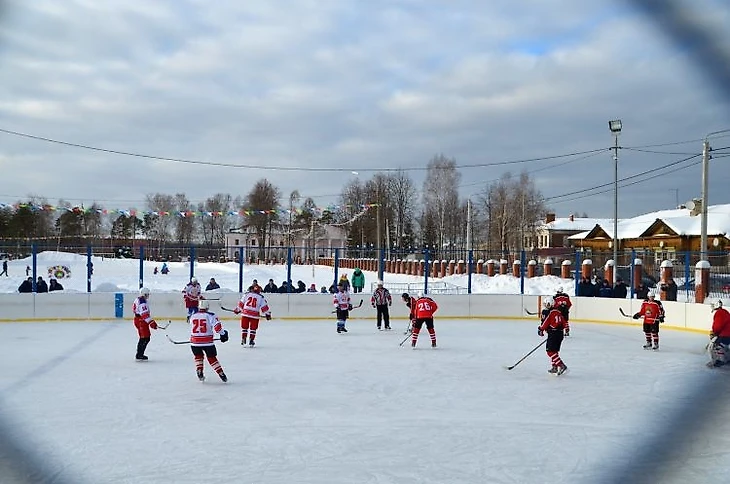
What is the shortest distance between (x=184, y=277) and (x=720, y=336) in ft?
56.4

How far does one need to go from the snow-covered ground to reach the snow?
5.16 metres

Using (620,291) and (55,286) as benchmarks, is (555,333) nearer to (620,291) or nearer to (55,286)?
(620,291)

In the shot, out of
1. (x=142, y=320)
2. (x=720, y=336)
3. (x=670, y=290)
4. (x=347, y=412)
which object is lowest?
(x=347, y=412)

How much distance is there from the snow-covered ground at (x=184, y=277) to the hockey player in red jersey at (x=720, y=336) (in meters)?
9.94

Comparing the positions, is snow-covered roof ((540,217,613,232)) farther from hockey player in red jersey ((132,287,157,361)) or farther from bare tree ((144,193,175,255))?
hockey player in red jersey ((132,287,157,361))

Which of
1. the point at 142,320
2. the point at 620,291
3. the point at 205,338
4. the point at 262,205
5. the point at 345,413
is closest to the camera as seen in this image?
the point at 345,413

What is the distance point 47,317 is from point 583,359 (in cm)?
1227

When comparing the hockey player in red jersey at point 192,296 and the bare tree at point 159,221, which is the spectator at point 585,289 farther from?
the bare tree at point 159,221

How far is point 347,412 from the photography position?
643 cm

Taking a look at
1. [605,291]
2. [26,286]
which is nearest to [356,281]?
[605,291]

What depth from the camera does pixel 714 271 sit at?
15500 millimetres

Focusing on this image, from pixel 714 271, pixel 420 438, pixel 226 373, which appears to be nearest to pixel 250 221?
pixel 714 271

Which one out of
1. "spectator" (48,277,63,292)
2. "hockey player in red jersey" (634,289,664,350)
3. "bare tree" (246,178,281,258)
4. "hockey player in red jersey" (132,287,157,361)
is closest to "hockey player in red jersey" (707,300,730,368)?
"hockey player in red jersey" (634,289,664,350)

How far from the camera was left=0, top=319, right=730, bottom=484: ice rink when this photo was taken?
454 cm
